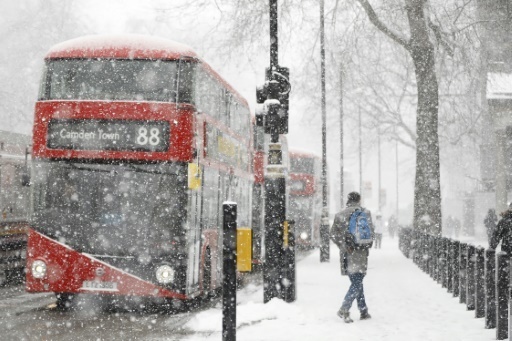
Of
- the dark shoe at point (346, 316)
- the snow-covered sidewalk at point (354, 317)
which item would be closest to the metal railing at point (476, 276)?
the snow-covered sidewalk at point (354, 317)

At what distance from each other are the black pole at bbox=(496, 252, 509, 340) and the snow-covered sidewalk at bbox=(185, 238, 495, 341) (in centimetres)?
23

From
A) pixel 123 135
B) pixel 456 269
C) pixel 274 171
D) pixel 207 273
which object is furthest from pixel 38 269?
pixel 456 269

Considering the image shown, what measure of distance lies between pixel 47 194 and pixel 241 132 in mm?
5611

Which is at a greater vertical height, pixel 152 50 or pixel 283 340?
pixel 152 50

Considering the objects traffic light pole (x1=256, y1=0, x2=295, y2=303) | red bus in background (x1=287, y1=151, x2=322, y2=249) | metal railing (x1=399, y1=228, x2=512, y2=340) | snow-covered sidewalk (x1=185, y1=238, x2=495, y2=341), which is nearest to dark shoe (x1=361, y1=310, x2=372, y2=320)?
snow-covered sidewalk (x1=185, y1=238, x2=495, y2=341)

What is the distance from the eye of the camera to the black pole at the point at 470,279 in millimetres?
11430

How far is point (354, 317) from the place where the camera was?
11.3 meters

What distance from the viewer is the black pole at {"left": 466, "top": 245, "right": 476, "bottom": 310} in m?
11.4

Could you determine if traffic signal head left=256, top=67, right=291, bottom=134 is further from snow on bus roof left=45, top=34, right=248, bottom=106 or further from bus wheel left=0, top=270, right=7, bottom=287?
bus wheel left=0, top=270, right=7, bottom=287

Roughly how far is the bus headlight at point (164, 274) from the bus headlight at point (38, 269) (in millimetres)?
1624

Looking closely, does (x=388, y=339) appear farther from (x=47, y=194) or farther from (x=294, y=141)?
(x=294, y=141)

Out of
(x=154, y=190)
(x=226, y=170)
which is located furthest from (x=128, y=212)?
(x=226, y=170)

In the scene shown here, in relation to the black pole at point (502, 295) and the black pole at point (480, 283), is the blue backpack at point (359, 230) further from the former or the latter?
the black pole at point (502, 295)

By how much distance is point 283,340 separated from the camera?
29.8ft
